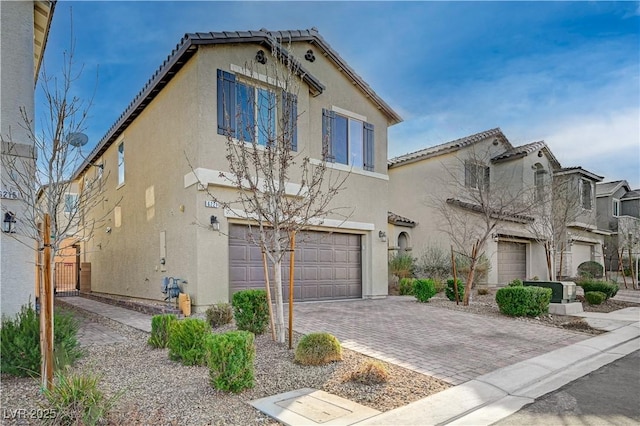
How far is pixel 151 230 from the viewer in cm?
1352

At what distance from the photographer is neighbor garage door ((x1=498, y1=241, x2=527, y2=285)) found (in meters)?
21.2

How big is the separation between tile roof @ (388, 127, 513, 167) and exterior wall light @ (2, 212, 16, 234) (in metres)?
18.0

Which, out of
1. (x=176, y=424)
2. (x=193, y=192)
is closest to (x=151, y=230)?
(x=193, y=192)

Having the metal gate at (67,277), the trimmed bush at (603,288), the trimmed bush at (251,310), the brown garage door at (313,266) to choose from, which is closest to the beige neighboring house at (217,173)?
the brown garage door at (313,266)

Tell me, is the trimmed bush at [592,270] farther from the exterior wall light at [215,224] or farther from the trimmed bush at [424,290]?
the exterior wall light at [215,224]

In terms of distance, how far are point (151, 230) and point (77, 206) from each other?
8649 mm

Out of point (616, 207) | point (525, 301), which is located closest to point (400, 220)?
point (525, 301)

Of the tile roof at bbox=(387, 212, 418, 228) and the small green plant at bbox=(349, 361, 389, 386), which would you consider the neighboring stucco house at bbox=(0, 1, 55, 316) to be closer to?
the small green plant at bbox=(349, 361, 389, 386)

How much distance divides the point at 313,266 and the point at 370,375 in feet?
27.5

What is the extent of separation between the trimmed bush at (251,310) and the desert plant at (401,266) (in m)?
11.7

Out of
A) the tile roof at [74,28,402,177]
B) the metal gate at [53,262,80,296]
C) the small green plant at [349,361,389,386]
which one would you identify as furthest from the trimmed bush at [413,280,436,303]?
the metal gate at [53,262,80,296]

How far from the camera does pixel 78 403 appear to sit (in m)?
3.85

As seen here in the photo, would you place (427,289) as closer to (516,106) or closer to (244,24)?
(516,106)

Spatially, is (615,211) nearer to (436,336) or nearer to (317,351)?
(436,336)
